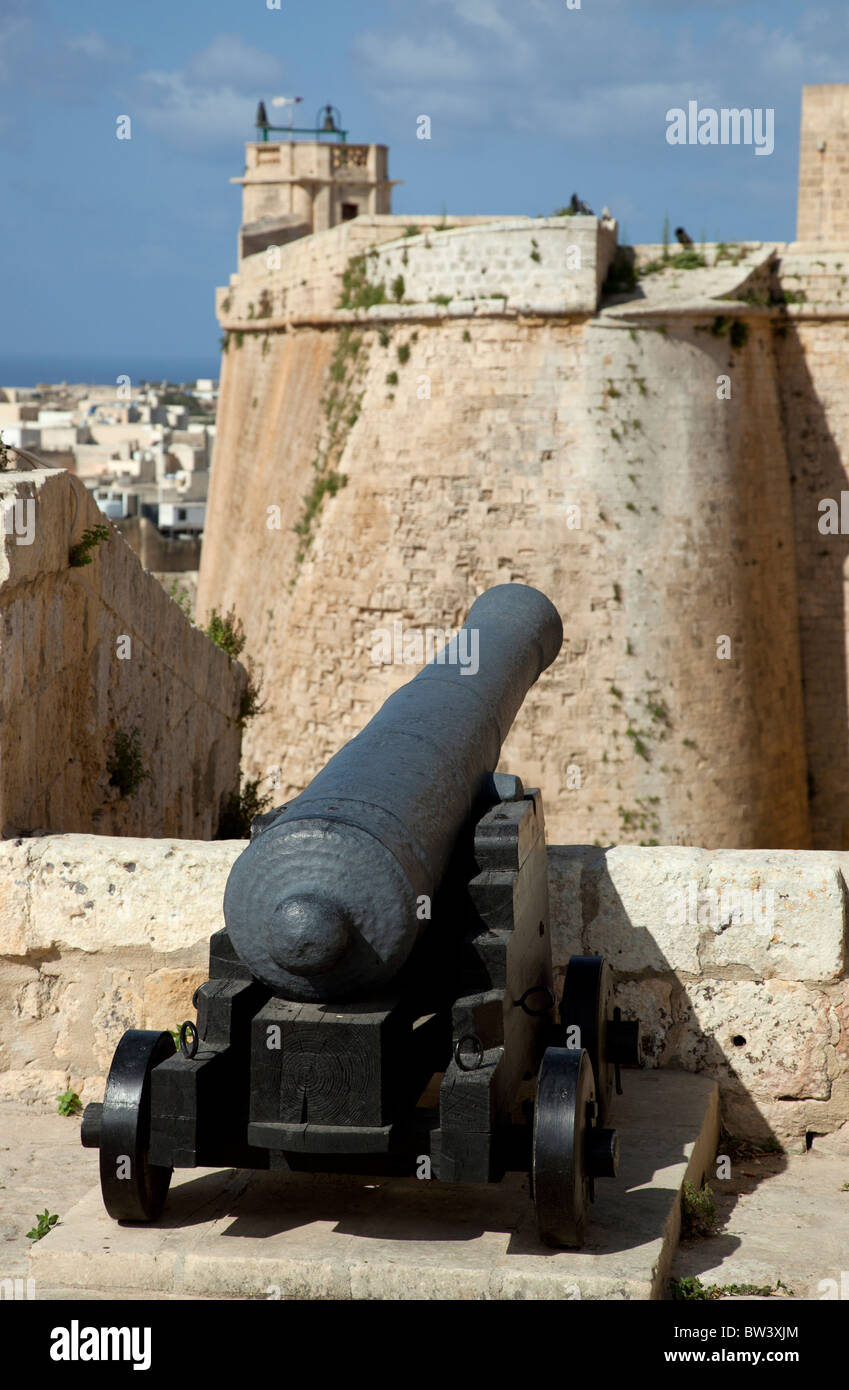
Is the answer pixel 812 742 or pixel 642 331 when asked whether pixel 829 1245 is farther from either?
pixel 812 742

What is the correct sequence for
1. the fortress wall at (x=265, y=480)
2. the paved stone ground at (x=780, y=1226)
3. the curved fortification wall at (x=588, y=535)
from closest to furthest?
1. the paved stone ground at (x=780, y=1226)
2. the curved fortification wall at (x=588, y=535)
3. the fortress wall at (x=265, y=480)

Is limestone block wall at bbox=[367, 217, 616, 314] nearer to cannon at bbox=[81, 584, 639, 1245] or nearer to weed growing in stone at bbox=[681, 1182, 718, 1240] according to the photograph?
cannon at bbox=[81, 584, 639, 1245]

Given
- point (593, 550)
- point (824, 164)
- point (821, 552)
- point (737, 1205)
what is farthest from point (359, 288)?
point (737, 1205)

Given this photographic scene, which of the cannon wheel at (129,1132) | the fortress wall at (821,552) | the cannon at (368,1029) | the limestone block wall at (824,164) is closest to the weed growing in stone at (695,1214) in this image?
the cannon at (368,1029)

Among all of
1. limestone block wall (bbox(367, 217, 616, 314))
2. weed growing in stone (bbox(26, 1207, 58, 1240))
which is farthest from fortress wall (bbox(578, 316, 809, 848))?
weed growing in stone (bbox(26, 1207, 58, 1240))

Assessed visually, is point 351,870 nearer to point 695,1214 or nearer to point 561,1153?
point 561,1153

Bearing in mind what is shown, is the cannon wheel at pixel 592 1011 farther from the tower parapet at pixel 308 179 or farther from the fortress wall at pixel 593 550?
the tower parapet at pixel 308 179

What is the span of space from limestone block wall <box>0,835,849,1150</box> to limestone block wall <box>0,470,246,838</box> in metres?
0.38

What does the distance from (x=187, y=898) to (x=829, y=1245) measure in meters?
1.83

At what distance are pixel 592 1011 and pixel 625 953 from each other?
0.53 metres

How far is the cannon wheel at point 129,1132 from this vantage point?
293 centimetres

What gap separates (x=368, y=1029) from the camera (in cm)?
278

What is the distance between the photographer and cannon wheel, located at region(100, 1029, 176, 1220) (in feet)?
9.62

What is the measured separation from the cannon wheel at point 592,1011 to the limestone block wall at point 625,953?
0.37 meters
